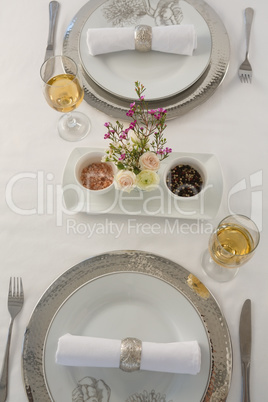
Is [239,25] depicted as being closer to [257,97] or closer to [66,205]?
[257,97]

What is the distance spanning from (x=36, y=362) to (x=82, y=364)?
0.39 feet

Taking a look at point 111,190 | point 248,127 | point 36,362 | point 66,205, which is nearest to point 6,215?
point 66,205

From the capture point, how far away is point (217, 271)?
101 centimetres

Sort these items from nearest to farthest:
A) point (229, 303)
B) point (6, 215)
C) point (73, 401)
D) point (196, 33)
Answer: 1. point (73, 401)
2. point (229, 303)
3. point (6, 215)
4. point (196, 33)

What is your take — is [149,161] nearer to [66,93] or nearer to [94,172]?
[94,172]

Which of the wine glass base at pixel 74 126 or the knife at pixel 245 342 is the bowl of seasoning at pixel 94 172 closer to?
the wine glass base at pixel 74 126

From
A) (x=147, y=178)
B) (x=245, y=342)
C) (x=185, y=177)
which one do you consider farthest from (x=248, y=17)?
(x=245, y=342)

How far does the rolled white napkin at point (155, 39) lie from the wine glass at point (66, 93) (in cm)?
11

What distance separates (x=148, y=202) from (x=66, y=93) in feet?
1.29

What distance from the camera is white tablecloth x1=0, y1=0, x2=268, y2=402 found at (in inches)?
38.8

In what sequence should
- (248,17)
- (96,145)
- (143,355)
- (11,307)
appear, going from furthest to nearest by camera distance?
1. (248,17)
2. (96,145)
3. (11,307)
4. (143,355)

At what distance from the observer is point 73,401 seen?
0.87 meters

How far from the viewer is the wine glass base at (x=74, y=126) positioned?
1150 millimetres

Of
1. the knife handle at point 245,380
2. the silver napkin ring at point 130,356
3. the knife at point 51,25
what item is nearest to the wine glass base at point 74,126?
the knife at point 51,25
